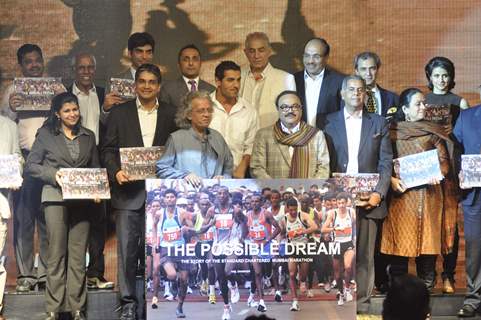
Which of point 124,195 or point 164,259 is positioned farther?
point 124,195

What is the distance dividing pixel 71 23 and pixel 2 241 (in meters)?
1.90

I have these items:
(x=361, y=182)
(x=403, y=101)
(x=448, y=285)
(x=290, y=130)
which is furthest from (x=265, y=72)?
(x=448, y=285)

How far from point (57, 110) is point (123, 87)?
0.61 metres

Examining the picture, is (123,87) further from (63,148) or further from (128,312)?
(128,312)

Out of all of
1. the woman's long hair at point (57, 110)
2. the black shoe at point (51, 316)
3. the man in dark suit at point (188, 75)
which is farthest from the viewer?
the man in dark suit at point (188, 75)

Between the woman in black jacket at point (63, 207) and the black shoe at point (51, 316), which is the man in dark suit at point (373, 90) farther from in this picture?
the black shoe at point (51, 316)

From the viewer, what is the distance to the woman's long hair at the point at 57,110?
7.78 m

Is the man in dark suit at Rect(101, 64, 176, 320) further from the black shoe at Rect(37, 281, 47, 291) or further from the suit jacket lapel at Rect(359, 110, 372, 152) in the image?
the suit jacket lapel at Rect(359, 110, 372, 152)

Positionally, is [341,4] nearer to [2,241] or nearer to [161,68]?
[161,68]

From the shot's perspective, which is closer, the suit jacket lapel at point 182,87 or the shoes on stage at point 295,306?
the shoes on stage at point 295,306

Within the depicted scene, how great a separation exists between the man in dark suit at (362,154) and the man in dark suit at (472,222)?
0.63 m

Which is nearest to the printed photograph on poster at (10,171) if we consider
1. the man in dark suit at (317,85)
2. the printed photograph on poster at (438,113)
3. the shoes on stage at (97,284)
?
the shoes on stage at (97,284)

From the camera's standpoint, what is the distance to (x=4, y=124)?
8016mm

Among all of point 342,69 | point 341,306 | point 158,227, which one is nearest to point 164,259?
point 158,227
